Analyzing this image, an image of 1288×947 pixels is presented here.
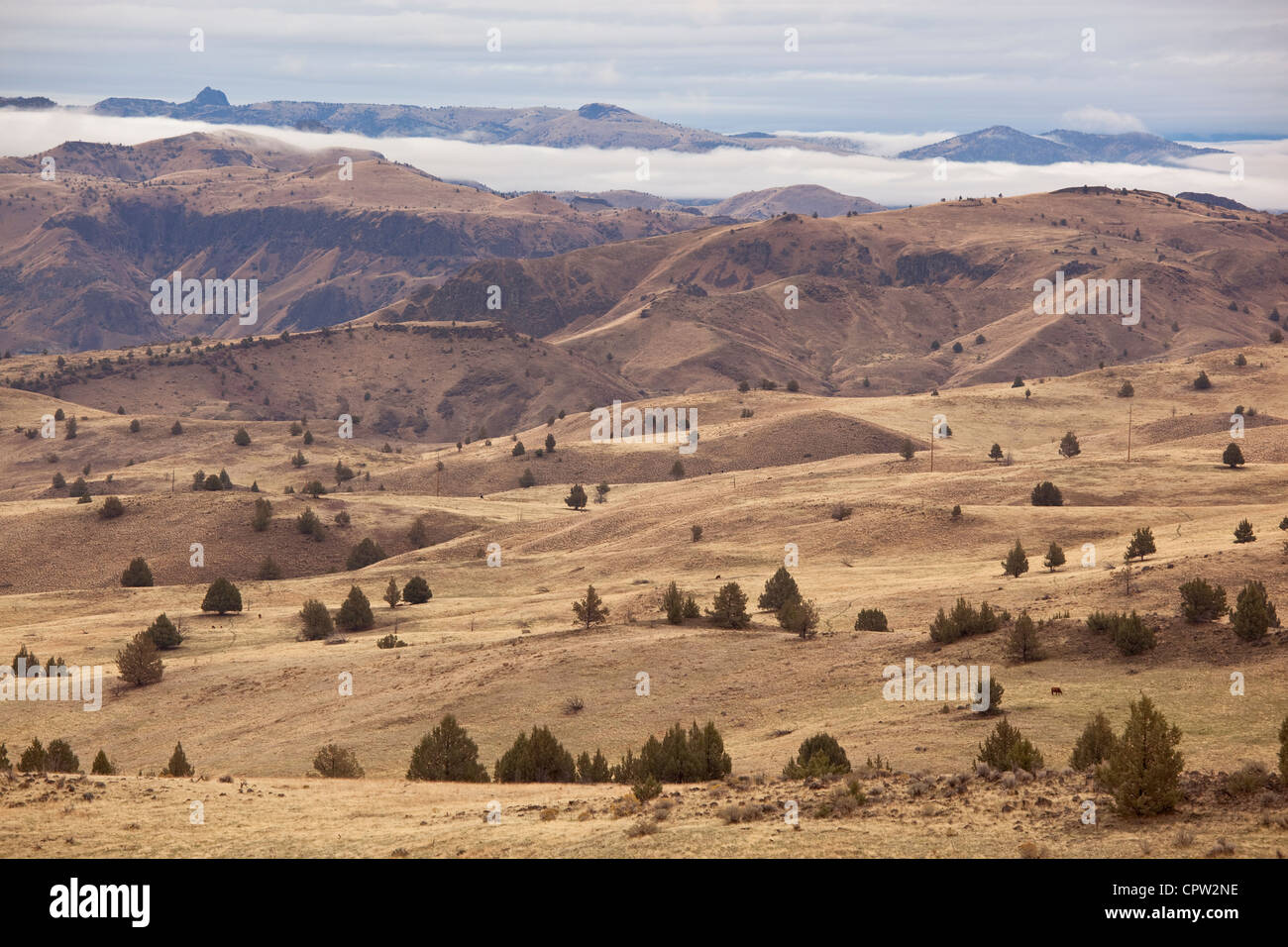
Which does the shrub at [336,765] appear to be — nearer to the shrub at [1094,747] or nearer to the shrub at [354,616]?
the shrub at [1094,747]

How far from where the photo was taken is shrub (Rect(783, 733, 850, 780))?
21.0 metres

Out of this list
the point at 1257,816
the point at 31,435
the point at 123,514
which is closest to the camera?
the point at 1257,816

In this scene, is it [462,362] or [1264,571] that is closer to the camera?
[1264,571]

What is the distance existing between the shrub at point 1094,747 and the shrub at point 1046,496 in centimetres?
4109

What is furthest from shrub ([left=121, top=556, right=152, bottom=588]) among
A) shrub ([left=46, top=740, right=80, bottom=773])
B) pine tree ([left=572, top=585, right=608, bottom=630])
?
shrub ([left=46, top=740, right=80, bottom=773])

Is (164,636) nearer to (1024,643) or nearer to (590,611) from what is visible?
(590,611)

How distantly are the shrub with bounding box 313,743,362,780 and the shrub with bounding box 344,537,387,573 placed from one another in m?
39.2

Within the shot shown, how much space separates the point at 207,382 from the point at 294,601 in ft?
335

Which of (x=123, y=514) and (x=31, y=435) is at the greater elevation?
(x=31, y=435)

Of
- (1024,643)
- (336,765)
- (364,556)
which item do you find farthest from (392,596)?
(1024,643)

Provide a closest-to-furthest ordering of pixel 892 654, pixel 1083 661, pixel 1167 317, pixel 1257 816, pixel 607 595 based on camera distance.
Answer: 1. pixel 1257 816
2. pixel 1083 661
3. pixel 892 654
4. pixel 607 595
5. pixel 1167 317

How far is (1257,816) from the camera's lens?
15797 mm

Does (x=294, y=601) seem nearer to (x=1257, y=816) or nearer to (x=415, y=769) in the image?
(x=415, y=769)

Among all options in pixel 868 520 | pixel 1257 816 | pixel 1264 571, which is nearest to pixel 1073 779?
pixel 1257 816
